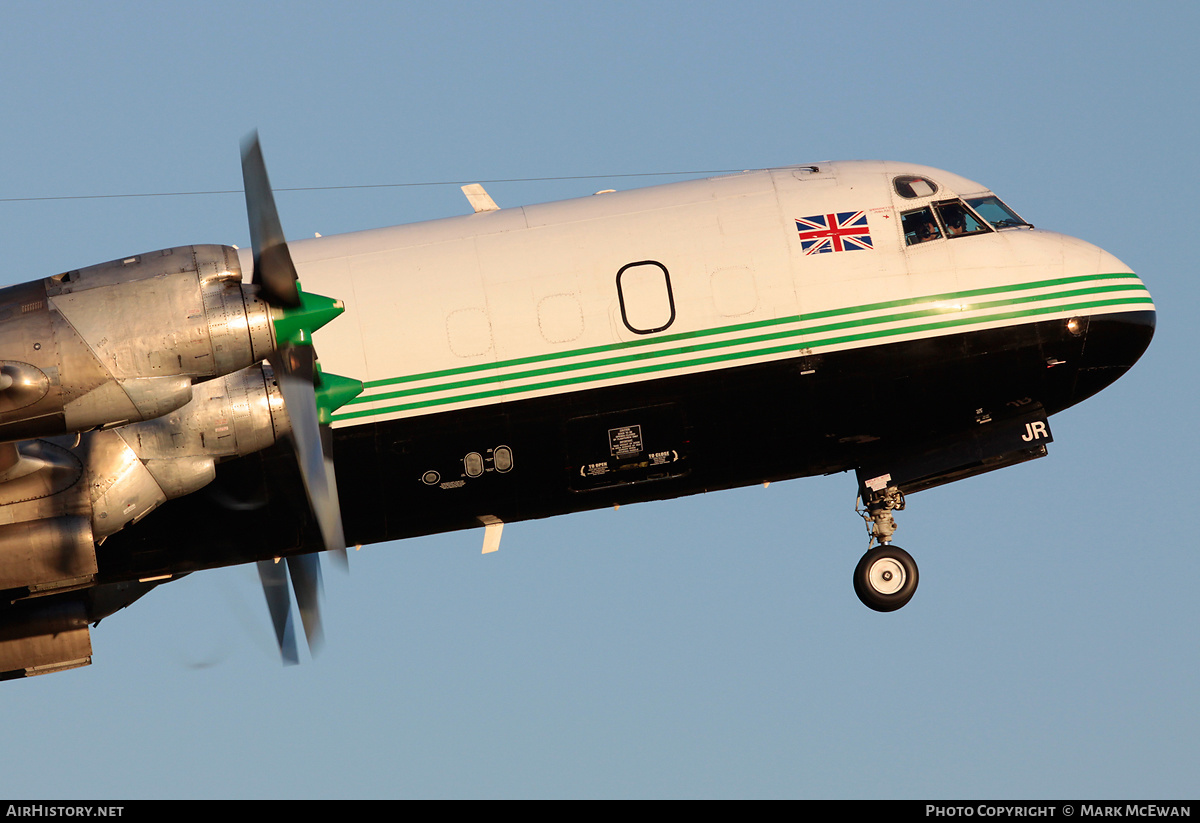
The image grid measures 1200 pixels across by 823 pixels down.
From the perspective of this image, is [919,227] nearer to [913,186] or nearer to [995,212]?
[913,186]

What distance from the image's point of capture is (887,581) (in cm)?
2416

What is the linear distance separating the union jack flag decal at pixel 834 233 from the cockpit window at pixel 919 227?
0.62 metres

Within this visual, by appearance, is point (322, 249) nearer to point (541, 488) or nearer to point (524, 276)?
point (524, 276)

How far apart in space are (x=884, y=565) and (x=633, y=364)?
530 cm

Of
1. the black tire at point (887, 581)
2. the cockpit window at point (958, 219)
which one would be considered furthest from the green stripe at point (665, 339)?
the black tire at point (887, 581)

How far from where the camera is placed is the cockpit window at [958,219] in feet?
77.5

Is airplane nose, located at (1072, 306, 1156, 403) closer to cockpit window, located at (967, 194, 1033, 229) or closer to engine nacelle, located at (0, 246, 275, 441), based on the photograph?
cockpit window, located at (967, 194, 1033, 229)

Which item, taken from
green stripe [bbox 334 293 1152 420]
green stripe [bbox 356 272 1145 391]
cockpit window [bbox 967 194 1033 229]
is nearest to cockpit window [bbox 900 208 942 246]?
cockpit window [bbox 967 194 1033 229]

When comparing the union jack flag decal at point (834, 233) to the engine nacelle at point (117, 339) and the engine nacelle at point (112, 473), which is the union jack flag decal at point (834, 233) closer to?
the engine nacelle at point (112, 473)

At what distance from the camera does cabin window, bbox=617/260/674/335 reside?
22391 mm

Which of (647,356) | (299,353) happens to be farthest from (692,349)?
(299,353)
